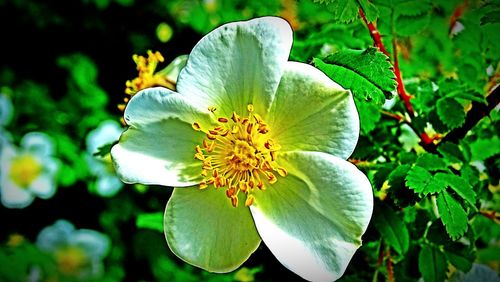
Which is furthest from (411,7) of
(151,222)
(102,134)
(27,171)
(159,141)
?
(27,171)

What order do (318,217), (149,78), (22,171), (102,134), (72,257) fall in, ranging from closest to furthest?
1. (318,217)
2. (149,78)
3. (102,134)
4. (72,257)
5. (22,171)

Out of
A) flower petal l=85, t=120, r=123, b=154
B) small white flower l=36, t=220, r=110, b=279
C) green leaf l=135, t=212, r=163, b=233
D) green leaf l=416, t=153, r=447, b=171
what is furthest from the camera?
small white flower l=36, t=220, r=110, b=279

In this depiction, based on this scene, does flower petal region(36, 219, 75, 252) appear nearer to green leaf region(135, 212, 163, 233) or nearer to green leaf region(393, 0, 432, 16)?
green leaf region(135, 212, 163, 233)

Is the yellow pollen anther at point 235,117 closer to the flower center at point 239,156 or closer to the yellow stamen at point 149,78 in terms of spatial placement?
the flower center at point 239,156

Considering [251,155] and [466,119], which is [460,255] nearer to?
[466,119]

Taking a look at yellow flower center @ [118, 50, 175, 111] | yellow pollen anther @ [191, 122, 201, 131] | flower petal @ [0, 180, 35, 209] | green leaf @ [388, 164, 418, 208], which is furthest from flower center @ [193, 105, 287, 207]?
flower petal @ [0, 180, 35, 209]

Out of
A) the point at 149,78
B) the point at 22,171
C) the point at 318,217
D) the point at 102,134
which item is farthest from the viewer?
the point at 22,171

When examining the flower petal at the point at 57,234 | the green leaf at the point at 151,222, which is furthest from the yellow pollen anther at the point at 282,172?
the flower petal at the point at 57,234

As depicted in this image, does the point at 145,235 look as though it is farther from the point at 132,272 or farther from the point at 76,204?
the point at 76,204
